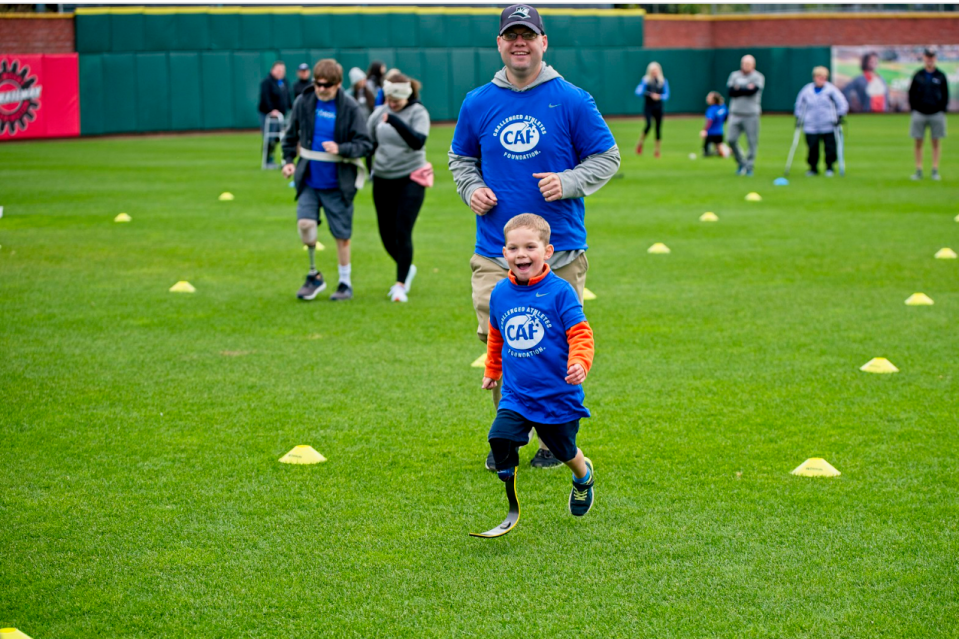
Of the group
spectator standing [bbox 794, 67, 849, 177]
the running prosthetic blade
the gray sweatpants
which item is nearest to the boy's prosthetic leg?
the running prosthetic blade

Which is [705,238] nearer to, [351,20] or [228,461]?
[228,461]

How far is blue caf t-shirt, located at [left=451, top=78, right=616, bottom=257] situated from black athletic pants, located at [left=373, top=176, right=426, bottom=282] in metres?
4.96

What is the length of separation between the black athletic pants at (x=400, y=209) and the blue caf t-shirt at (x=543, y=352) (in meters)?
5.80

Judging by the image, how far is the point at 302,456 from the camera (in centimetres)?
600

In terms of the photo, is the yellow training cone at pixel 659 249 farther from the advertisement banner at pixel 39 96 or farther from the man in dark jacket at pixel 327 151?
the advertisement banner at pixel 39 96

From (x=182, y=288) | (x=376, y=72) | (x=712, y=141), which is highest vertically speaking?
(x=376, y=72)

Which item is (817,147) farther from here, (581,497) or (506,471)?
(506,471)

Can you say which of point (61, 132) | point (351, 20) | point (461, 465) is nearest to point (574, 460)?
point (461, 465)

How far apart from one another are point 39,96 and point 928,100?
78.4 feet

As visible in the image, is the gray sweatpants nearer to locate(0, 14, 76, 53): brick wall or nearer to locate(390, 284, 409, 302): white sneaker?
locate(390, 284, 409, 302): white sneaker

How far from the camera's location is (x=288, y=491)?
5543 mm

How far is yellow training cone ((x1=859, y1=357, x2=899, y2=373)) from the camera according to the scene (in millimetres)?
7844

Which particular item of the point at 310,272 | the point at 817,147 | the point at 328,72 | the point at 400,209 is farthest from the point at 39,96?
the point at 400,209

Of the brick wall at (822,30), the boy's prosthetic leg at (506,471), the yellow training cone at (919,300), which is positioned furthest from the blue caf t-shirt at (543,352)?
the brick wall at (822,30)
